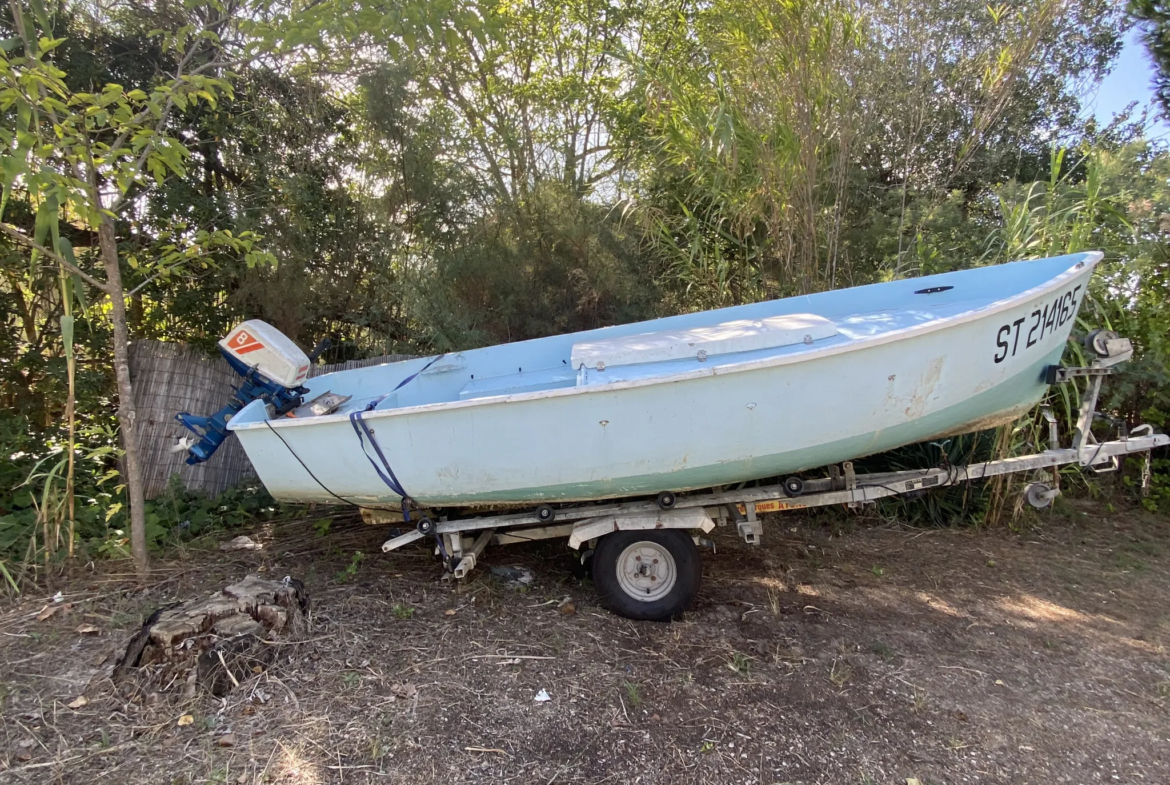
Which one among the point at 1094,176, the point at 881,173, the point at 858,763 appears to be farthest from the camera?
the point at 881,173

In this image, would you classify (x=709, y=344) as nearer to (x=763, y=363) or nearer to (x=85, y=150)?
(x=763, y=363)

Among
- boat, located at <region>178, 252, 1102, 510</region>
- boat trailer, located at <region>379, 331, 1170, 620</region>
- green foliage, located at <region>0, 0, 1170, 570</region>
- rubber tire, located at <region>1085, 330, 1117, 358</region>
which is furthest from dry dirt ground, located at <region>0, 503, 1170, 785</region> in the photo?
rubber tire, located at <region>1085, 330, 1117, 358</region>

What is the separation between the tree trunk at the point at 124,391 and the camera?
2.91 meters

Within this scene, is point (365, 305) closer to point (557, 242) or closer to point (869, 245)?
point (557, 242)

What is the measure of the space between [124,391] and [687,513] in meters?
2.79

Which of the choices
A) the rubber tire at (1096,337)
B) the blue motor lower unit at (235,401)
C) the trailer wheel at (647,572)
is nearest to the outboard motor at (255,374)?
the blue motor lower unit at (235,401)

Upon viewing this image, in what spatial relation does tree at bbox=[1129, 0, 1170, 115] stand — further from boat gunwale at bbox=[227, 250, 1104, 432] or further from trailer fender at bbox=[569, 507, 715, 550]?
trailer fender at bbox=[569, 507, 715, 550]

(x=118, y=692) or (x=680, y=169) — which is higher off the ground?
(x=680, y=169)

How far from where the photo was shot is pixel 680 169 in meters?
5.24

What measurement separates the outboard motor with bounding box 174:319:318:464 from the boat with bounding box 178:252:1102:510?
0.71ft

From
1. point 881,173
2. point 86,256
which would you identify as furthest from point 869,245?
point 86,256

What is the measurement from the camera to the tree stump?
2.34 m

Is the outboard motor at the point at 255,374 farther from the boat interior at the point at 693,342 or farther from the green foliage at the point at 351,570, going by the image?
the green foliage at the point at 351,570

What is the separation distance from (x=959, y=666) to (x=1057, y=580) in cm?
136
